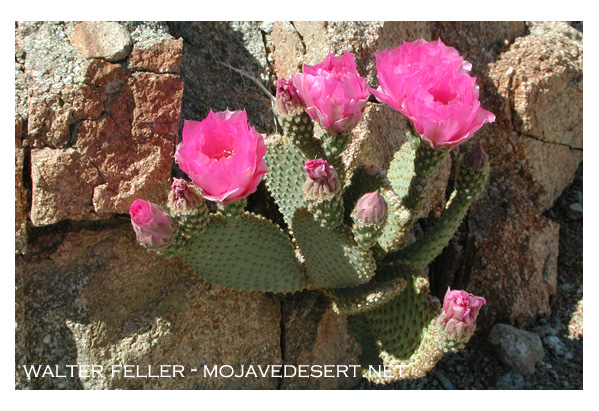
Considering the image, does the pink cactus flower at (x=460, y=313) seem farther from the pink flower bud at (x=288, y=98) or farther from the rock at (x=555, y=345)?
the rock at (x=555, y=345)

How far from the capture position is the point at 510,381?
2223 mm

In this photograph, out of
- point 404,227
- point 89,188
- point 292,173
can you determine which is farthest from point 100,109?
point 404,227

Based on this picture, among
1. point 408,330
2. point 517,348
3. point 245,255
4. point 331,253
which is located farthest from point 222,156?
point 517,348

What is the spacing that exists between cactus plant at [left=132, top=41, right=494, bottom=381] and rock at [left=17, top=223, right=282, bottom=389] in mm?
230

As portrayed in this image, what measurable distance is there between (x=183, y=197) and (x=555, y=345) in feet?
5.95

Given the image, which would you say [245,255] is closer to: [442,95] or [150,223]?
[150,223]

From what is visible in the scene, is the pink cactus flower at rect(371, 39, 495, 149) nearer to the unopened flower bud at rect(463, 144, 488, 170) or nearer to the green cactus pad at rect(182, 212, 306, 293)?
the unopened flower bud at rect(463, 144, 488, 170)

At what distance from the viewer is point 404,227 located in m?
1.67

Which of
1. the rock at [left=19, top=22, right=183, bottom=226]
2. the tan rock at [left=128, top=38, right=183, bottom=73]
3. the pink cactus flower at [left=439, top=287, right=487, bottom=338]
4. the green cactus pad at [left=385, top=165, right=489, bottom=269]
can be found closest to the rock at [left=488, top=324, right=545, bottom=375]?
the green cactus pad at [left=385, top=165, right=489, bottom=269]

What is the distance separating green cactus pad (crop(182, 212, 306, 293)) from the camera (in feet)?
5.39

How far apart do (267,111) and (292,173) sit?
54cm

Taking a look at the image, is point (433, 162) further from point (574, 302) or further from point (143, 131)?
point (574, 302)

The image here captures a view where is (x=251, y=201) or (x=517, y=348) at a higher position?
(x=251, y=201)

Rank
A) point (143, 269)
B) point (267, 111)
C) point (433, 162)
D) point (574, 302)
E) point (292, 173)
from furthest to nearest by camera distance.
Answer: point (574, 302)
point (267, 111)
point (143, 269)
point (292, 173)
point (433, 162)
